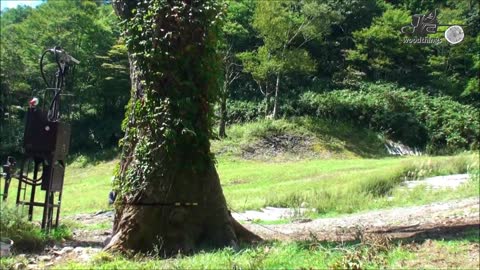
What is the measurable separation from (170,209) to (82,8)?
159ft

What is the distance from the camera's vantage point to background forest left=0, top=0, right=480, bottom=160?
126 feet

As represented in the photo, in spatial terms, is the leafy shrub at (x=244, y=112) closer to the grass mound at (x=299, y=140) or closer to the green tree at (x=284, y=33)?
the grass mound at (x=299, y=140)

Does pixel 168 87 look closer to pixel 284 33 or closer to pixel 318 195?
pixel 318 195

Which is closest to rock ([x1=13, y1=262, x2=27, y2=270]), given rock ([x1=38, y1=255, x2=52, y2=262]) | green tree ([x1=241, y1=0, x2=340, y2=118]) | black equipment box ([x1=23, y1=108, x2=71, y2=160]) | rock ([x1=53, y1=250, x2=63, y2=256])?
rock ([x1=38, y1=255, x2=52, y2=262])

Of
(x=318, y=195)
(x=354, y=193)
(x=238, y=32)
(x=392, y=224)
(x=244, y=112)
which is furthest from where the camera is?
(x=244, y=112)

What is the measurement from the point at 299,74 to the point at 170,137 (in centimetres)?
3805

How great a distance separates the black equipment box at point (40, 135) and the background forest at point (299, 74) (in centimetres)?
2433

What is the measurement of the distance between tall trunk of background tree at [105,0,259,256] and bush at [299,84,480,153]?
31.9 metres

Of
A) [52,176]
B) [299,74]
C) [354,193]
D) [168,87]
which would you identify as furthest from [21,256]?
Result: [299,74]

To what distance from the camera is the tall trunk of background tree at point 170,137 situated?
Answer: 7316 mm

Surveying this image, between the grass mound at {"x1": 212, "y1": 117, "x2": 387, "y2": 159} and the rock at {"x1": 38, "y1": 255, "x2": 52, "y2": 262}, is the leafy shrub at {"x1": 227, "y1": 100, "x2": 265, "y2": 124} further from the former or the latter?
the rock at {"x1": 38, "y1": 255, "x2": 52, "y2": 262}

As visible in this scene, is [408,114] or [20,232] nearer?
[20,232]

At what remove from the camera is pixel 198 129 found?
25.1 ft

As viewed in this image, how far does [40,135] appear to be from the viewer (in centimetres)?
944
